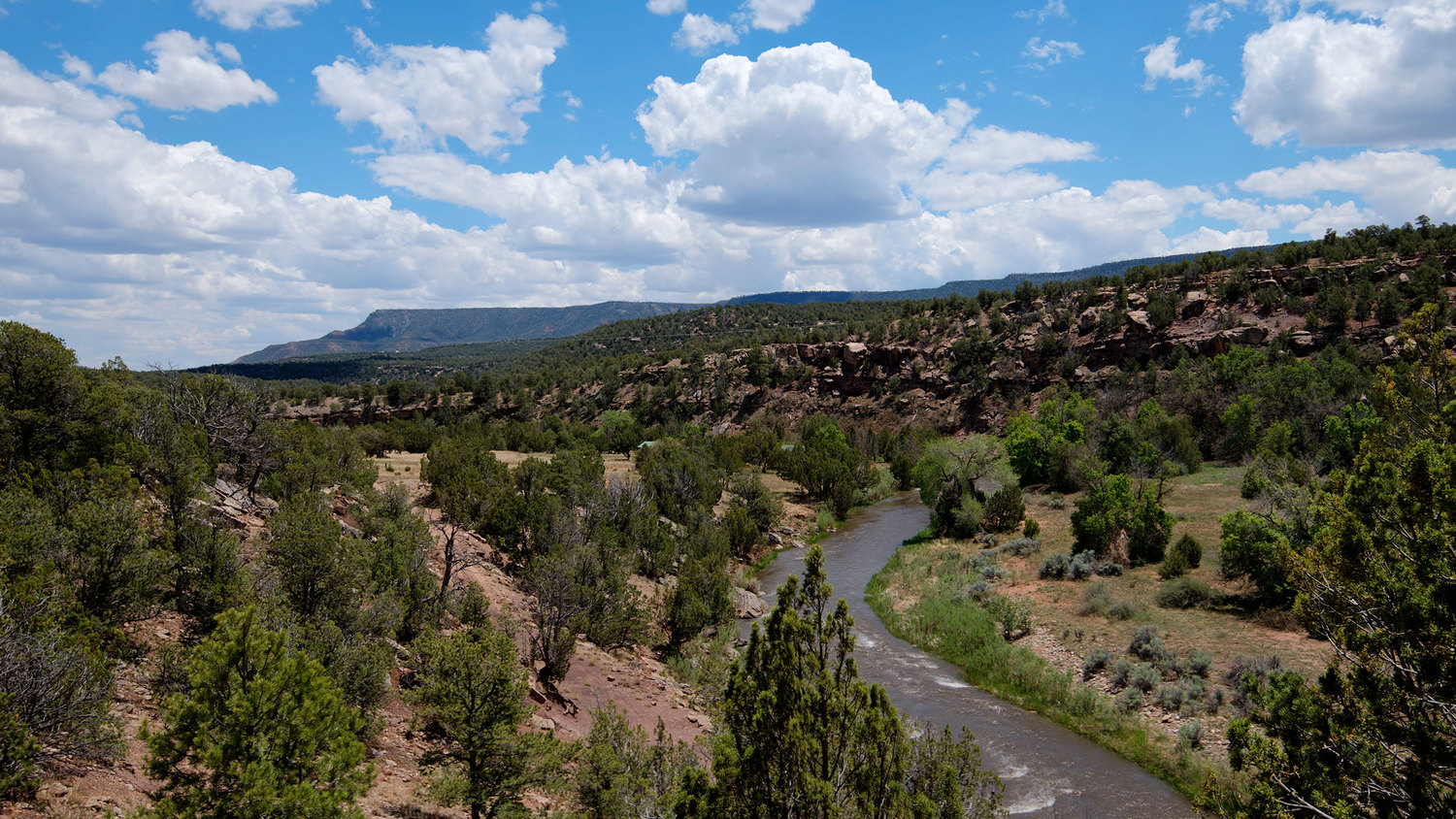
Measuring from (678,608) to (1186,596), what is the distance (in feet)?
54.3

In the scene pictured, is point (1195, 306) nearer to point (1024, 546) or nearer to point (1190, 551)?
point (1024, 546)

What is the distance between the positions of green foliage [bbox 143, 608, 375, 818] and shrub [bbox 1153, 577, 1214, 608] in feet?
78.9

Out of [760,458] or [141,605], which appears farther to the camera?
[760,458]

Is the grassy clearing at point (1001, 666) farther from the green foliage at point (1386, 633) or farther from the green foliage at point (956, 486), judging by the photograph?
the green foliage at point (956, 486)

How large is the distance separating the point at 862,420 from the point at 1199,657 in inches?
2337

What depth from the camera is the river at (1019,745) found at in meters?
14.2

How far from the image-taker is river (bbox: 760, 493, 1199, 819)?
14219mm

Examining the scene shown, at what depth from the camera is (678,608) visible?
21.3 meters

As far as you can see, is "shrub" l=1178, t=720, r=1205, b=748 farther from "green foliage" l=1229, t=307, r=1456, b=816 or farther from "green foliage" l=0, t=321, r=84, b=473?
"green foliage" l=0, t=321, r=84, b=473

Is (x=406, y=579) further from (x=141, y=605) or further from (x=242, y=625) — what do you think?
(x=242, y=625)

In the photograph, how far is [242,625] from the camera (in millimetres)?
6395

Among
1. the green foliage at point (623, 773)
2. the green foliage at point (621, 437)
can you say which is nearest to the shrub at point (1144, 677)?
the green foliage at point (623, 773)

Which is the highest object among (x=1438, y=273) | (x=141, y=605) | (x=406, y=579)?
(x=1438, y=273)

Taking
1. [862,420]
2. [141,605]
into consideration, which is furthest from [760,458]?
[141,605]
